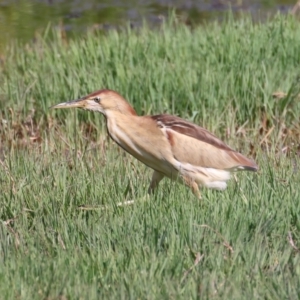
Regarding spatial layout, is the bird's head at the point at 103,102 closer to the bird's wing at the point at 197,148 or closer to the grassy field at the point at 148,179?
the bird's wing at the point at 197,148

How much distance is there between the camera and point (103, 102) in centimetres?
540

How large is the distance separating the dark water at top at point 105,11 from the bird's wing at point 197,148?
499 centimetres

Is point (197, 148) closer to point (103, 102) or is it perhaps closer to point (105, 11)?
point (103, 102)

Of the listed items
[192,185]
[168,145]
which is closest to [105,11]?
[168,145]

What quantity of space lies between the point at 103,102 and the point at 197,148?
59 centimetres

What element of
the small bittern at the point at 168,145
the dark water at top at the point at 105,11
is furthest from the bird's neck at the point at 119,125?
the dark water at top at the point at 105,11

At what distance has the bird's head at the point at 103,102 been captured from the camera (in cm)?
539

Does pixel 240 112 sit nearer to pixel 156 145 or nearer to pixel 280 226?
pixel 156 145

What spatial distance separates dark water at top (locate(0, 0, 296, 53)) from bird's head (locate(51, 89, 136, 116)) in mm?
4863

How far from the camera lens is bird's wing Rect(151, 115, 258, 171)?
17.6 feet

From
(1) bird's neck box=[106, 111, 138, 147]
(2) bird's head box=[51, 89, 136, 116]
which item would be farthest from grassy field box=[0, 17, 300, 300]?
(2) bird's head box=[51, 89, 136, 116]

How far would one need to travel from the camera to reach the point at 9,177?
538 cm

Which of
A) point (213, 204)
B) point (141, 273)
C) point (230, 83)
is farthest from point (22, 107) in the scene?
point (141, 273)

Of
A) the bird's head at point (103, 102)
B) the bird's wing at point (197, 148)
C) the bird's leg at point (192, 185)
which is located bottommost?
the bird's leg at point (192, 185)
